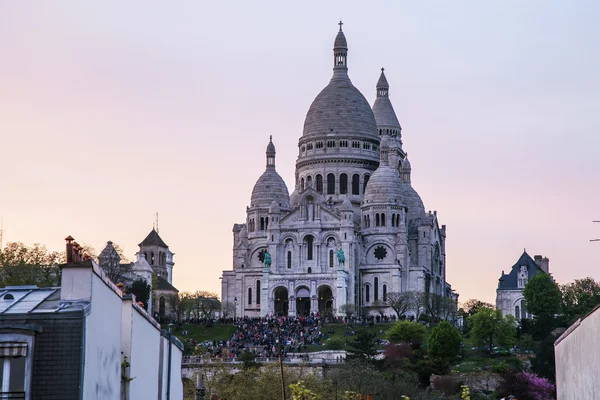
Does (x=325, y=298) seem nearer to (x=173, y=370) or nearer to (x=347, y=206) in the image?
(x=347, y=206)

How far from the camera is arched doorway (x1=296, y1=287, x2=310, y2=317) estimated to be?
150 m

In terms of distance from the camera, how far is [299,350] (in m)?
117

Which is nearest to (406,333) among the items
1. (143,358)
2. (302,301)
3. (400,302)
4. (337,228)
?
(400,302)

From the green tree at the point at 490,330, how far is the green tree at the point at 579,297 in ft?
30.5

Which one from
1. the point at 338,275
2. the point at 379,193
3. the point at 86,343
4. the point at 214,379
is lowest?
the point at 86,343

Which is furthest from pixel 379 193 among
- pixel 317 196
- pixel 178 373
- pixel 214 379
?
pixel 178 373

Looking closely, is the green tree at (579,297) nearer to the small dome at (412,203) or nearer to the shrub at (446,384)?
the small dome at (412,203)

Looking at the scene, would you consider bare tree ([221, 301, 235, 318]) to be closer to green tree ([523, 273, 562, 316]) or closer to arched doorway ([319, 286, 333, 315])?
arched doorway ([319, 286, 333, 315])

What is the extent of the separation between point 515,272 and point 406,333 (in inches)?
2296

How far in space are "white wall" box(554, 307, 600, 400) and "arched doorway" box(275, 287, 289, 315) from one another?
11530 centimetres

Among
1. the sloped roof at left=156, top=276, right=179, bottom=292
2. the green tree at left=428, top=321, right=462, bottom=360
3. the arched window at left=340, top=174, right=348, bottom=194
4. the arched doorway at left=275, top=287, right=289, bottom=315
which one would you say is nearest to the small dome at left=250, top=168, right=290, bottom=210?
the arched window at left=340, top=174, right=348, bottom=194

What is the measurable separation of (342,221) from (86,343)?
129 m

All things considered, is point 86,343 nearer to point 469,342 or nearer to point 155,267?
point 469,342

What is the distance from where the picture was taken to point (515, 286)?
175 metres
